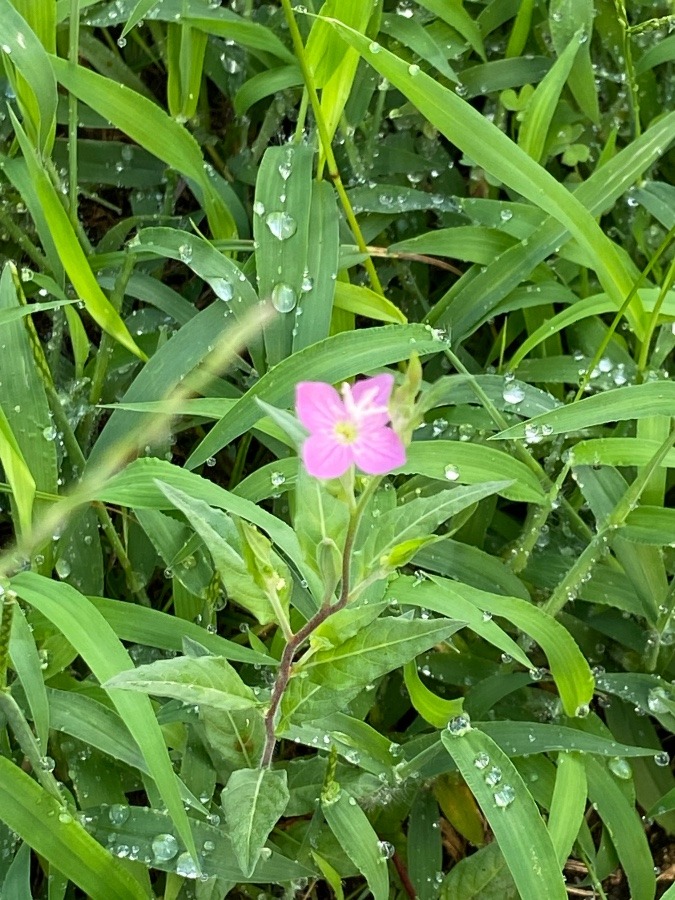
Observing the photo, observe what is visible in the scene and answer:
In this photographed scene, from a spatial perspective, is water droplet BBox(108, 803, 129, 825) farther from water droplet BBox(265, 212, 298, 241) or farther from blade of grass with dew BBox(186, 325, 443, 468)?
water droplet BBox(265, 212, 298, 241)

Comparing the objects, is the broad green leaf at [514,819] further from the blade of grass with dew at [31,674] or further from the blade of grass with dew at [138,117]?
the blade of grass with dew at [138,117]

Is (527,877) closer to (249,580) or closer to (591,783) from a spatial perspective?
(591,783)

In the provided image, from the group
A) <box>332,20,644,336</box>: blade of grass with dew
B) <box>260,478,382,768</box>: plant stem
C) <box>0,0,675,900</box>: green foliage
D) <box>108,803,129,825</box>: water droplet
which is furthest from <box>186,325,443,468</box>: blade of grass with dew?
<box>108,803,129,825</box>: water droplet

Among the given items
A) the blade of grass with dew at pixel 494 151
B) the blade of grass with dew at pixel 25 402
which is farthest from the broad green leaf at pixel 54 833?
the blade of grass with dew at pixel 494 151

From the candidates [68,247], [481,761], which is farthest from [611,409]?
[68,247]

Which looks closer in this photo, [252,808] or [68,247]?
[252,808]

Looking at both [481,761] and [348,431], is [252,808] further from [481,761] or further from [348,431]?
[348,431]
